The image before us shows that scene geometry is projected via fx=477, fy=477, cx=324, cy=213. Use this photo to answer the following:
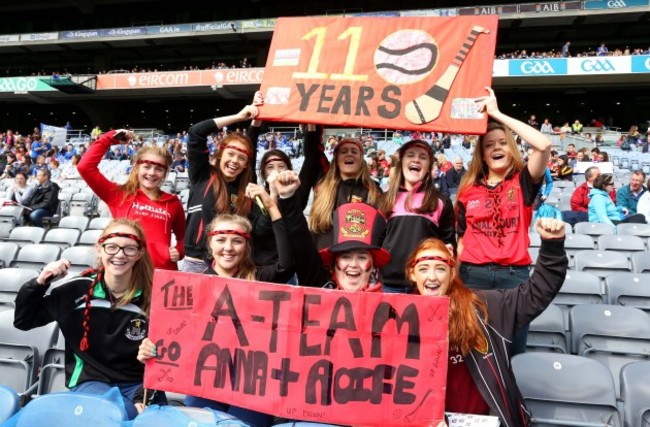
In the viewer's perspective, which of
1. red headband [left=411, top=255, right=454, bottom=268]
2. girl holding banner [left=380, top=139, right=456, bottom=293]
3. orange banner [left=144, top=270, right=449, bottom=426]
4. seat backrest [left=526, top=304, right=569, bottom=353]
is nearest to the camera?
orange banner [left=144, top=270, right=449, bottom=426]

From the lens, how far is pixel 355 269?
243 centimetres

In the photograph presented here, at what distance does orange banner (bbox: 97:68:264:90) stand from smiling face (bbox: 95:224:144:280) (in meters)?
23.9

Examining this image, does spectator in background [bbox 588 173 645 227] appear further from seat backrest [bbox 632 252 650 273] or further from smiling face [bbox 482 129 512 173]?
smiling face [bbox 482 129 512 173]

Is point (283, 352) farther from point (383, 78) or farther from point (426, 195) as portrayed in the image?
point (383, 78)

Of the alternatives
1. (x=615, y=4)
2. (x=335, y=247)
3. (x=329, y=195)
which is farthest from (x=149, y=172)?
(x=615, y=4)

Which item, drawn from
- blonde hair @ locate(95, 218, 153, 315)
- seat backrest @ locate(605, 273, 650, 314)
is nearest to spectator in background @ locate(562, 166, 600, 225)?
seat backrest @ locate(605, 273, 650, 314)

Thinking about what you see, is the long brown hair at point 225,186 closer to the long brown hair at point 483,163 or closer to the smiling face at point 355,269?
the smiling face at point 355,269

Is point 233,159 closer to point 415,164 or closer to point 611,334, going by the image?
point 415,164

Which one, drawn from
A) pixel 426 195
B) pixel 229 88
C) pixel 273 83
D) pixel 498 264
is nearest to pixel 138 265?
pixel 273 83

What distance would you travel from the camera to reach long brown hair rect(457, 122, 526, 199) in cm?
274

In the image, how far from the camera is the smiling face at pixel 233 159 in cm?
307

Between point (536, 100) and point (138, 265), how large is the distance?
29573mm

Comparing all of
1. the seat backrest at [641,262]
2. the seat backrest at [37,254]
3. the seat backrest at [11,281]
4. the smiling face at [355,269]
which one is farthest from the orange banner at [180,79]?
the smiling face at [355,269]

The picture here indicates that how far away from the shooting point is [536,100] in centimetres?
2802
